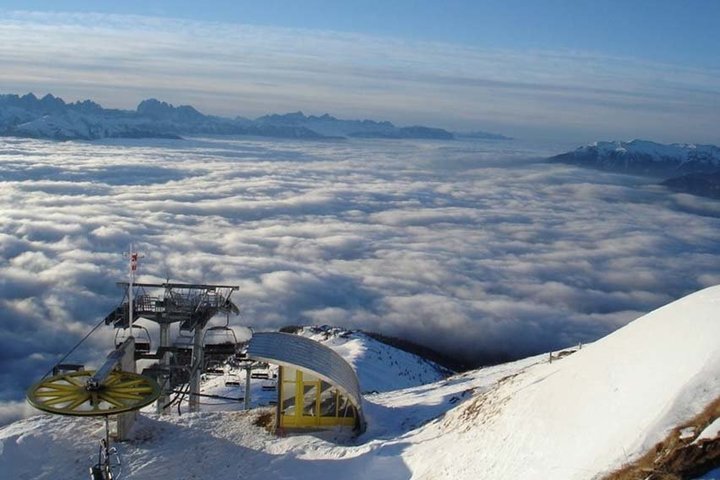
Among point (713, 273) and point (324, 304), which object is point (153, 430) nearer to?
point (324, 304)

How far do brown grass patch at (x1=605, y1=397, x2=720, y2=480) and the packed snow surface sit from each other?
0.26 meters

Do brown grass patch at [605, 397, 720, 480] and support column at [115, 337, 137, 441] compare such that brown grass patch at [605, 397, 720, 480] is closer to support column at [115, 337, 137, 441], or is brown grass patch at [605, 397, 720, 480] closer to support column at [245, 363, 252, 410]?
support column at [115, 337, 137, 441]

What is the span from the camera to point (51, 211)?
616 feet

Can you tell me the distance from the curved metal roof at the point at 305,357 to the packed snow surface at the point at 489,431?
156cm

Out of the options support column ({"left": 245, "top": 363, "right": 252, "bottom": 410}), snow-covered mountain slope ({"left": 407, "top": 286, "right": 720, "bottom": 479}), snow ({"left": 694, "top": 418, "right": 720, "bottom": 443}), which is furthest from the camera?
support column ({"left": 245, "top": 363, "right": 252, "bottom": 410})

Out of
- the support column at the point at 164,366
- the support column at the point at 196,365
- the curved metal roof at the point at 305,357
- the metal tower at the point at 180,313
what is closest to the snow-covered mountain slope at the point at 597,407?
the curved metal roof at the point at 305,357

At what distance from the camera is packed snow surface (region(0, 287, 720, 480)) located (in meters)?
14.9

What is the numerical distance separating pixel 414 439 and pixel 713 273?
5813 inches

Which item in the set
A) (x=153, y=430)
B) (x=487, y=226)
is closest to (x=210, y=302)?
(x=153, y=430)

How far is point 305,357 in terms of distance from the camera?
23.9 metres

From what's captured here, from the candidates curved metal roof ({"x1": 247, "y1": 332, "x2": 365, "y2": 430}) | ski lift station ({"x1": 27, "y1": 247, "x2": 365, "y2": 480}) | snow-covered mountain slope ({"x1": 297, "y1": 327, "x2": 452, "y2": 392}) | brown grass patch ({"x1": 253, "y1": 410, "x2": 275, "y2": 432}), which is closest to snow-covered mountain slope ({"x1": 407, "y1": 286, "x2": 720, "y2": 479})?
curved metal roof ({"x1": 247, "y1": 332, "x2": 365, "y2": 430})

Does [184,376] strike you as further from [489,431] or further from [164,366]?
[489,431]

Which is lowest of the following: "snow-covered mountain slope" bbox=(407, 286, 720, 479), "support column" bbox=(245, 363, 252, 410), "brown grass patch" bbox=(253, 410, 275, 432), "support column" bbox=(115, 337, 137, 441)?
"support column" bbox=(245, 363, 252, 410)

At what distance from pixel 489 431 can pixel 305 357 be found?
24.9ft
